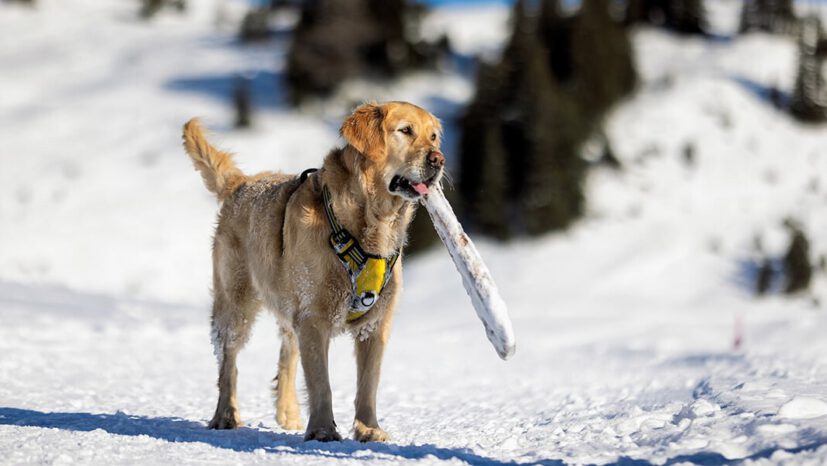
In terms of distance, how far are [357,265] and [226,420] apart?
168 cm

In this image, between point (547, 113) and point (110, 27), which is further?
point (110, 27)

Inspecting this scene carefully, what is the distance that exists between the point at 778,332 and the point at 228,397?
1259 centimetres

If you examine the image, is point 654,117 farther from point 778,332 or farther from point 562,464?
point 562,464

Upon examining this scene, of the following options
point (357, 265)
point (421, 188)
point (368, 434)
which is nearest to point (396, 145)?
point (421, 188)

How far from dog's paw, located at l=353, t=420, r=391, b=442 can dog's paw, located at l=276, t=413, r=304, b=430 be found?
3.80ft

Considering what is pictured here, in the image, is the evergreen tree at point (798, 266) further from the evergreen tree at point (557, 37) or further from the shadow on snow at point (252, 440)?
the shadow on snow at point (252, 440)

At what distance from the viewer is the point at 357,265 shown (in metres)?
5.43

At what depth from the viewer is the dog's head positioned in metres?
5.38

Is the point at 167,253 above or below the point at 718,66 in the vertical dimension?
below

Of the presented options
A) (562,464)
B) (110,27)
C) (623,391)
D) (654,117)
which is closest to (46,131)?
(110,27)

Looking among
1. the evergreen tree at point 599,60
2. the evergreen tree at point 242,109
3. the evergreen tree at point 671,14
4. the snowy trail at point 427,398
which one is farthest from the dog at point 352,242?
the evergreen tree at point 671,14

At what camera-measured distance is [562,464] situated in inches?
183

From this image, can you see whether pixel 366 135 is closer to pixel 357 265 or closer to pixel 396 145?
pixel 396 145

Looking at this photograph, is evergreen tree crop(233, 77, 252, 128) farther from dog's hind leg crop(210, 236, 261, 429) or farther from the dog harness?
the dog harness
